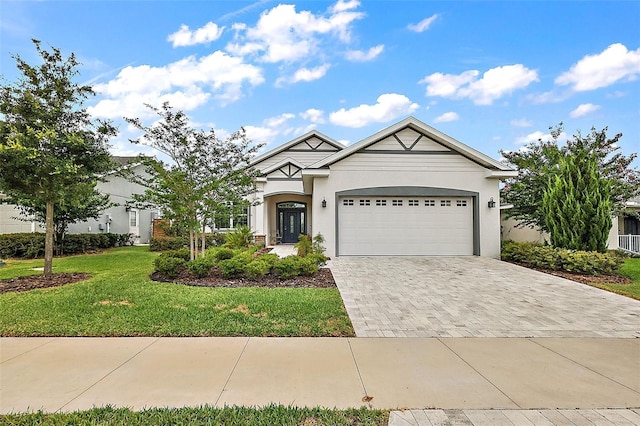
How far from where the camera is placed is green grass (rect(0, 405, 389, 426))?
2.76 metres

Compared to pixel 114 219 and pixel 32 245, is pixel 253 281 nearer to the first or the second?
pixel 32 245

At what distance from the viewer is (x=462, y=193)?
13.4 meters

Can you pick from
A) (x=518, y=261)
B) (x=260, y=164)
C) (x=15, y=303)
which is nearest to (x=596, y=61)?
(x=518, y=261)

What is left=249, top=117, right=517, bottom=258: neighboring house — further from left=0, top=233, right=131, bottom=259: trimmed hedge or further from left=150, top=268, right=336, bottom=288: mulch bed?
A: left=0, top=233, right=131, bottom=259: trimmed hedge

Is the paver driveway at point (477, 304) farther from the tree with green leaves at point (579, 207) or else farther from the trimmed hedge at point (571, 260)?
the tree with green leaves at point (579, 207)

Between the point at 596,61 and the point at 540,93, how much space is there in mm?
2347

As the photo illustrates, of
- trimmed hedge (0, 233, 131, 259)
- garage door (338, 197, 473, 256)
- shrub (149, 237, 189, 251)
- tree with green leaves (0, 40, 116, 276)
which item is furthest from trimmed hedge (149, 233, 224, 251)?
tree with green leaves (0, 40, 116, 276)

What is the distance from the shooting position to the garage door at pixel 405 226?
13.4 m

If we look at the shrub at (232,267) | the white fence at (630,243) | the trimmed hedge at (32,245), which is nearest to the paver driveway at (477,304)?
the shrub at (232,267)

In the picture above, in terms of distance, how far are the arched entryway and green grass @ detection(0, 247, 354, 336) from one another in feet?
46.1

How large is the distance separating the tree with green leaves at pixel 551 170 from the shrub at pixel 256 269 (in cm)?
1037

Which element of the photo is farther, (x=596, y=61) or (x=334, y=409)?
(x=596, y=61)

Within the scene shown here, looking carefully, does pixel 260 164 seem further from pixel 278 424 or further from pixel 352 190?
pixel 278 424

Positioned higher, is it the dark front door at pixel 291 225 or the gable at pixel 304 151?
the gable at pixel 304 151
